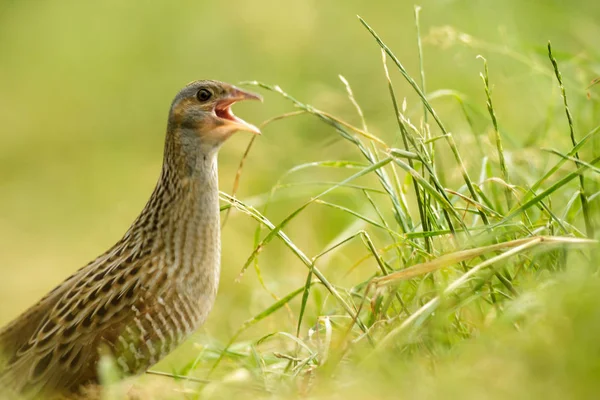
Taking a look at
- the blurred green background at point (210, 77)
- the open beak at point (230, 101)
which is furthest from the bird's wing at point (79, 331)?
the blurred green background at point (210, 77)

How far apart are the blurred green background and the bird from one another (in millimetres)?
963

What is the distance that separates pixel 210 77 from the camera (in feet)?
29.6

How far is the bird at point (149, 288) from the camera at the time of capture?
11.9ft

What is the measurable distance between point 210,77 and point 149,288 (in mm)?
5508

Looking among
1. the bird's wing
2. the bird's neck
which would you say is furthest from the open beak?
the bird's wing

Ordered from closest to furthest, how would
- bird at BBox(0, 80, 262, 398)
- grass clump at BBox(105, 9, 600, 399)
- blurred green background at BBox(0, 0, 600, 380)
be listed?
grass clump at BBox(105, 9, 600, 399) → bird at BBox(0, 80, 262, 398) → blurred green background at BBox(0, 0, 600, 380)

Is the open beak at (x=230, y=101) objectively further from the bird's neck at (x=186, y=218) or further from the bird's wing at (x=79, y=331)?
the bird's wing at (x=79, y=331)

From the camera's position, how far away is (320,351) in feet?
10.9

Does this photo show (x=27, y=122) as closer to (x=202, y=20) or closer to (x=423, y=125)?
(x=202, y=20)

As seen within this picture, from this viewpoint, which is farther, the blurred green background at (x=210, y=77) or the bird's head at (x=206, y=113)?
the blurred green background at (x=210, y=77)

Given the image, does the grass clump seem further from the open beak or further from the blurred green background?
the blurred green background

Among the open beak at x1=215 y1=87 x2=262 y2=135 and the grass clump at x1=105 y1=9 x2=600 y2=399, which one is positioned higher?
the open beak at x1=215 y1=87 x2=262 y2=135

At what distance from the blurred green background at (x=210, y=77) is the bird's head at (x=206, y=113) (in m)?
1.04

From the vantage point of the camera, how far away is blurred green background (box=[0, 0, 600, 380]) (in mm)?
6305
